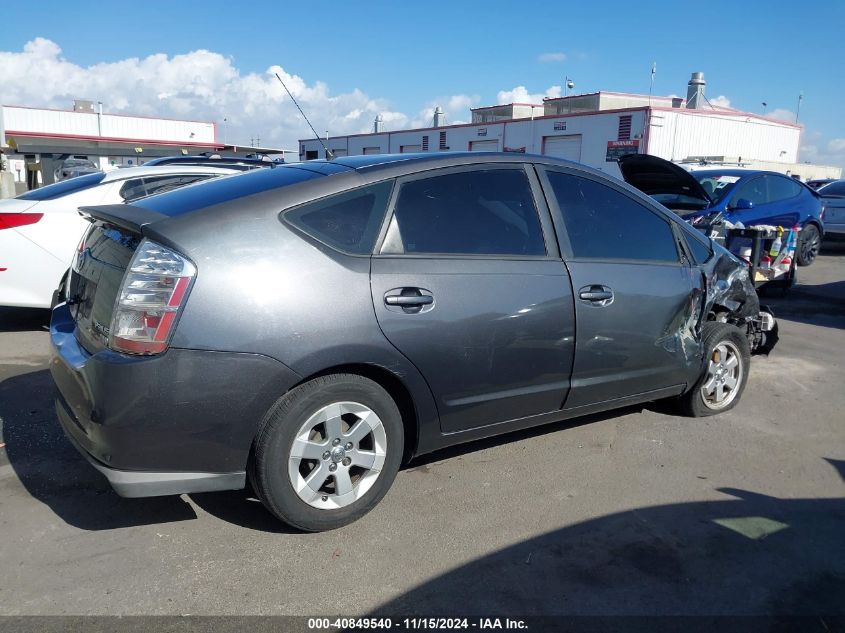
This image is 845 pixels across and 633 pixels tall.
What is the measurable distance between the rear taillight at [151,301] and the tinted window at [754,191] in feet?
29.6

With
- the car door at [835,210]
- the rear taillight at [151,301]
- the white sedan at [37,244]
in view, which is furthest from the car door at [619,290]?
the car door at [835,210]

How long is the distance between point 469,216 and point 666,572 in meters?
1.88

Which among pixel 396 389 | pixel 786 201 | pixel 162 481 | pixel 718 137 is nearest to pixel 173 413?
pixel 162 481

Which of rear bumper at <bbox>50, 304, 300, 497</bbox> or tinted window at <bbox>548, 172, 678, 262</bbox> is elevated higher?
tinted window at <bbox>548, 172, 678, 262</bbox>

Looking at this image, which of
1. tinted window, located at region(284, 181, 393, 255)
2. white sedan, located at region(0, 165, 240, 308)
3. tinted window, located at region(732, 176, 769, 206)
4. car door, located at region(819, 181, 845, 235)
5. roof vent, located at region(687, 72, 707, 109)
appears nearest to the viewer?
tinted window, located at region(284, 181, 393, 255)

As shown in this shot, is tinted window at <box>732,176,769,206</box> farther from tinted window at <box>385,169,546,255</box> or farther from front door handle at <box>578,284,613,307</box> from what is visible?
tinted window at <box>385,169,546,255</box>

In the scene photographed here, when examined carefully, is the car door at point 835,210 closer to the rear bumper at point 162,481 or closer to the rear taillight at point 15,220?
the rear taillight at point 15,220

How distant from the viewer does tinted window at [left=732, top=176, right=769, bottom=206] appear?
1005 centimetres

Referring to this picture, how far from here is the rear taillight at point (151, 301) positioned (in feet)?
8.93

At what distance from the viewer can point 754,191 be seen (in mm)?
10344

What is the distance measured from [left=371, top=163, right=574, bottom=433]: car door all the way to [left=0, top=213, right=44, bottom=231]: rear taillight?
171 inches

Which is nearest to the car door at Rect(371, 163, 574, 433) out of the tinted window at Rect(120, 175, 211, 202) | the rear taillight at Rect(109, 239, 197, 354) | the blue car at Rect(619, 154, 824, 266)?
the rear taillight at Rect(109, 239, 197, 354)

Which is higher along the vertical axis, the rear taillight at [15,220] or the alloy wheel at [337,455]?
the rear taillight at [15,220]

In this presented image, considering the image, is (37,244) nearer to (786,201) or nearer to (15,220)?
(15,220)
